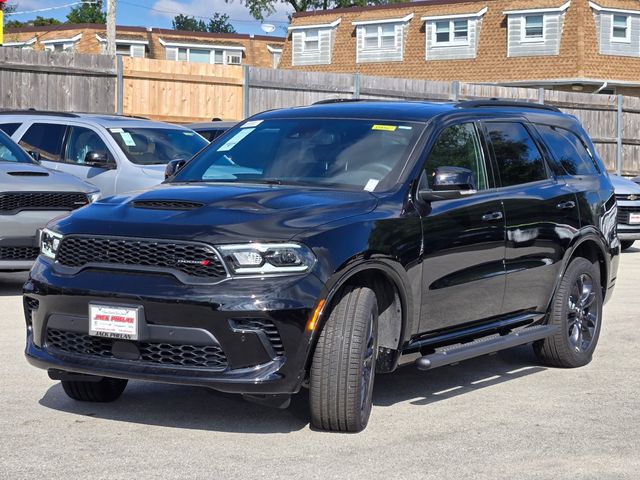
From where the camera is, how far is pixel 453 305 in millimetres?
7059

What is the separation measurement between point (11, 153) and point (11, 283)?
1499 millimetres

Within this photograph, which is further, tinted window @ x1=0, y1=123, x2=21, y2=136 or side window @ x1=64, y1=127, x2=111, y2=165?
tinted window @ x1=0, y1=123, x2=21, y2=136

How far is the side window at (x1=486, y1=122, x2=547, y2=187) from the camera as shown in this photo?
787 cm

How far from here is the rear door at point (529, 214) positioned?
766 cm

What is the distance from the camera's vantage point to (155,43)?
195 feet

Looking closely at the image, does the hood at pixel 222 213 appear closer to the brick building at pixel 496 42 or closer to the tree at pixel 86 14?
the brick building at pixel 496 42

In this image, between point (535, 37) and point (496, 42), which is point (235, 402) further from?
point (496, 42)

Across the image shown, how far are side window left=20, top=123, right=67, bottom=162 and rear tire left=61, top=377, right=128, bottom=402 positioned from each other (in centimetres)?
863

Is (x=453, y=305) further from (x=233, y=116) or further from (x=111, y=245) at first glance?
(x=233, y=116)

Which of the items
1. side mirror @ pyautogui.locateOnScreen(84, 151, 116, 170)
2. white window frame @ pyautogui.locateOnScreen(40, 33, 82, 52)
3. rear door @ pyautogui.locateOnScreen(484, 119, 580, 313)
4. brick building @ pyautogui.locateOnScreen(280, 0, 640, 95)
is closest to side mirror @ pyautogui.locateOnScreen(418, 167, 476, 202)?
rear door @ pyautogui.locateOnScreen(484, 119, 580, 313)

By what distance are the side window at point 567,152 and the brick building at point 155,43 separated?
1933 inches

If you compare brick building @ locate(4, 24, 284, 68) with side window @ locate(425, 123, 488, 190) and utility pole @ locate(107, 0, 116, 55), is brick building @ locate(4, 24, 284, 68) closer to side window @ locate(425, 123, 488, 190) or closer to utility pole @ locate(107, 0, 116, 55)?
utility pole @ locate(107, 0, 116, 55)

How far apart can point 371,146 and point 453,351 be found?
1308 millimetres

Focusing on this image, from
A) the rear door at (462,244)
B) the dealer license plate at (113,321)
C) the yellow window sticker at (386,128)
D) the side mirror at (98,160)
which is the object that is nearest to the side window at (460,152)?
the rear door at (462,244)
